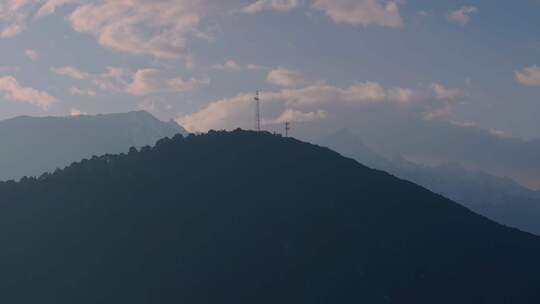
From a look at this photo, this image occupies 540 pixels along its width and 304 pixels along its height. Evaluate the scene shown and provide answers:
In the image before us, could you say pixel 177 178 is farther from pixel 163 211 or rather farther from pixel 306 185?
pixel 306 185

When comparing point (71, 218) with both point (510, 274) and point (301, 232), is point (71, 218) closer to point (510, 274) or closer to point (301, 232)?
point (301, 232)

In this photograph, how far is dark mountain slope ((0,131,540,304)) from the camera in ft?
416

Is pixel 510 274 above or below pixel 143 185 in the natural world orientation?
below

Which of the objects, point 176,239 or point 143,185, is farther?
point 143,185

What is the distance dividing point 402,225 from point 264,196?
100 ft

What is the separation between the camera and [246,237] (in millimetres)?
139750

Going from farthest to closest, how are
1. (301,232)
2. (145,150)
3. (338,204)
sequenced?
(145,150)
(338,204)
(301,232)

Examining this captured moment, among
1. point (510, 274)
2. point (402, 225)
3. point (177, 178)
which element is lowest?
point (510, 274)

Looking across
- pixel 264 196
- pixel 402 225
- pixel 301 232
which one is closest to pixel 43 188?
pixel 264 196

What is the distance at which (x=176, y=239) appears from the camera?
5468 inches

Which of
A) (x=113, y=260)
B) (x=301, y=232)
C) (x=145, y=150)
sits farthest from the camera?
(x=145, y=150)

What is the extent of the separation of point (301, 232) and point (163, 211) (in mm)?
29822

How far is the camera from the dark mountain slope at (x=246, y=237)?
416 ft

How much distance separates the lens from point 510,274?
13938 centimetres
